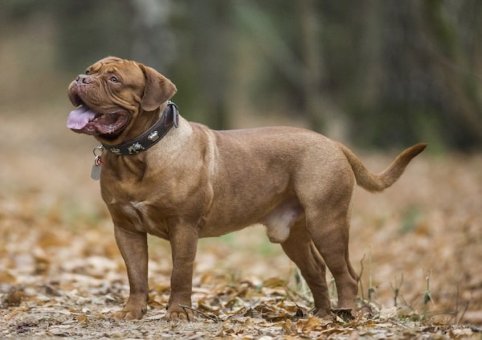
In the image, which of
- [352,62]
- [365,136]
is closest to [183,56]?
[365,136]

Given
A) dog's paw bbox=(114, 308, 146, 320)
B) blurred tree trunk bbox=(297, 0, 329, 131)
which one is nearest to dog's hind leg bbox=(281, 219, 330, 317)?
dog's paw bbox=(114, 308, 146, 320)

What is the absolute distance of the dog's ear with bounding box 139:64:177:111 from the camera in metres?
4.98

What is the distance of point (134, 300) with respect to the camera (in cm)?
528

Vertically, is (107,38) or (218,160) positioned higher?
(107,38)

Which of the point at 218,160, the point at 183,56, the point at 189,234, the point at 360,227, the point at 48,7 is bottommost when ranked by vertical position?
the point at 360,227

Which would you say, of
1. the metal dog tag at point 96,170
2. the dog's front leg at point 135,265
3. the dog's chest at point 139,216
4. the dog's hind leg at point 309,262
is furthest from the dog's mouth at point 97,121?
the dog's hind leg at point 309,262

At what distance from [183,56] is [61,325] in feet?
42.9

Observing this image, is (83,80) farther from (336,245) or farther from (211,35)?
(211,35)

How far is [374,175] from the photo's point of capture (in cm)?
582

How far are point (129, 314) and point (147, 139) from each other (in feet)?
3.57

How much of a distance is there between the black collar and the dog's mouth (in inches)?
3.4

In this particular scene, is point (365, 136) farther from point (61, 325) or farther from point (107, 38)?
point (107, 38)

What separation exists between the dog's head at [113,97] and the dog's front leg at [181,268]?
26.6 inches

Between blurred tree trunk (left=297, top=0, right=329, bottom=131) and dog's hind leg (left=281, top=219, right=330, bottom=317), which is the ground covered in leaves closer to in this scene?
dog's hind leg (left=281, top=219, right=330, bottom=317)
